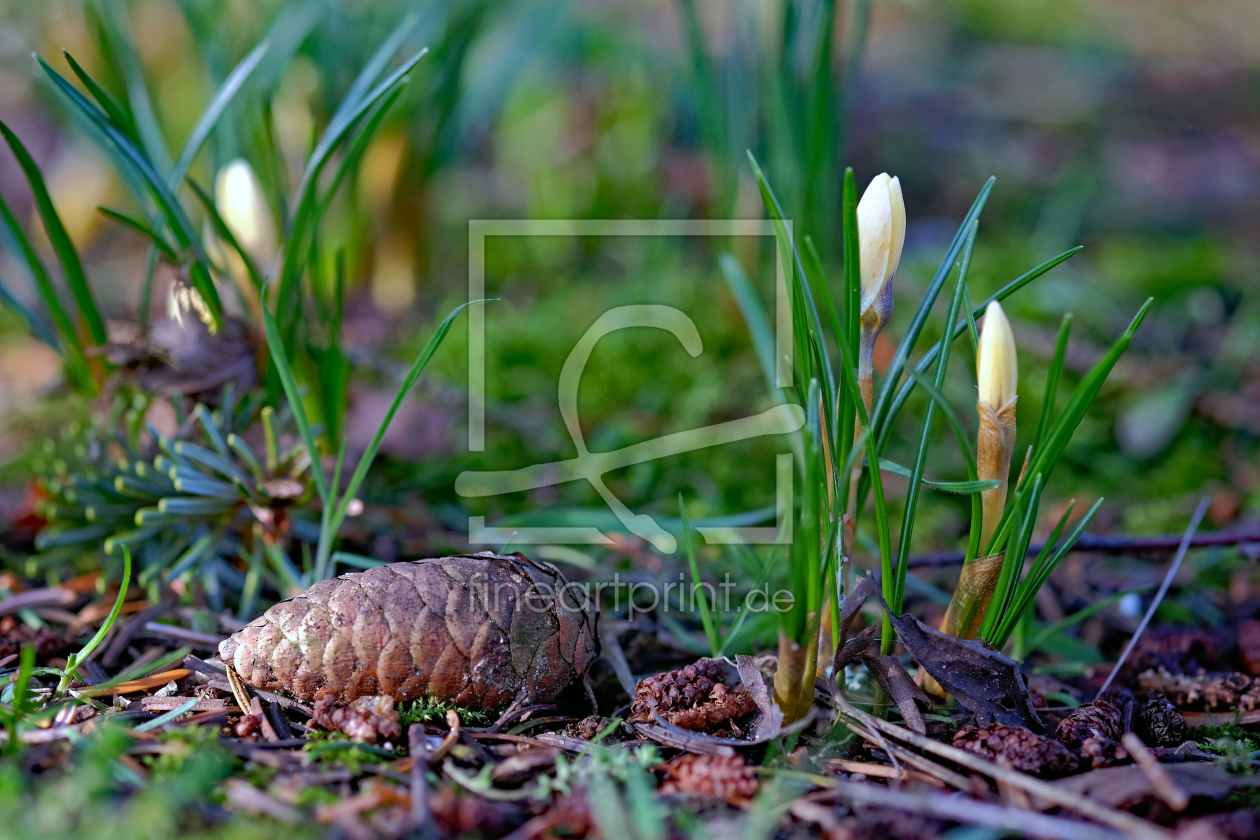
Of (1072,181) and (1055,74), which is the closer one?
(1072,181)

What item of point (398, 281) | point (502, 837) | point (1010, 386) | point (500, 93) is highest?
point (500, 93)

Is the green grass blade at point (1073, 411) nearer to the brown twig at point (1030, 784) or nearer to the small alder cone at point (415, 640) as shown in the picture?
the brown twig at point (1030, 784)

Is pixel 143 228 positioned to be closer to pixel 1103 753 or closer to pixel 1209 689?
pixel 1103 753

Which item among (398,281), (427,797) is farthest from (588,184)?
(427,797)

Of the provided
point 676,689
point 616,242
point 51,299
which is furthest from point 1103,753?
point 616,242

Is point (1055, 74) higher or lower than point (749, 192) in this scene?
higher

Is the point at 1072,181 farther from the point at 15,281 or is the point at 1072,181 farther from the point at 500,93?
the point at 15,281
